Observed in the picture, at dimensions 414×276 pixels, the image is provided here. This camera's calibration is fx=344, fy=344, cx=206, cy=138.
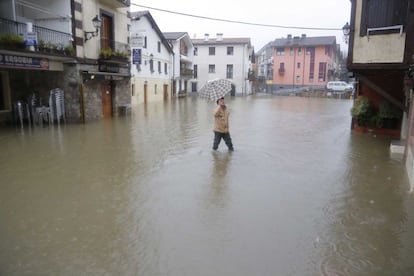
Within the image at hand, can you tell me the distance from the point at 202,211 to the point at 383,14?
8254 mm

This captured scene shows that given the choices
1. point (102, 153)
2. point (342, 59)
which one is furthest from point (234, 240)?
point (342, 59)

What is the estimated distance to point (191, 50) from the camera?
146 feet

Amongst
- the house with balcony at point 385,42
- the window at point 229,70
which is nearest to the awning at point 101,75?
the house with balcony at point 385,42

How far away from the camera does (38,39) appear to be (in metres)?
12.8

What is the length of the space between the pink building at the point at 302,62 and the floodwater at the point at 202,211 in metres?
48.4

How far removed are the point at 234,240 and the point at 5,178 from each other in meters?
4.99

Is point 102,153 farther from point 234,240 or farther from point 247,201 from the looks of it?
point 234,240

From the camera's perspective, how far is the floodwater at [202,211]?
12.4 feet

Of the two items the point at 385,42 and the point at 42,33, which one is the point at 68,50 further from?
the point at 385,42

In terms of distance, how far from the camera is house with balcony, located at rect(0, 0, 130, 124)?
12.4m

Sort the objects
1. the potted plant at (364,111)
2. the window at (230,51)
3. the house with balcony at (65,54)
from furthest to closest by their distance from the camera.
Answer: the window at (230,51), the house with balcony at (65,54), the potted plant at (364,111)

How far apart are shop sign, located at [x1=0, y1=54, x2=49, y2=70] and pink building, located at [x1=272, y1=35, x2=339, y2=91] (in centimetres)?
4816

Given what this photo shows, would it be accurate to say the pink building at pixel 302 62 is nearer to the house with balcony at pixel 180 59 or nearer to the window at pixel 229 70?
the window at pixel 229 70

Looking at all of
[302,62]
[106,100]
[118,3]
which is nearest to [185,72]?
[302,62]
